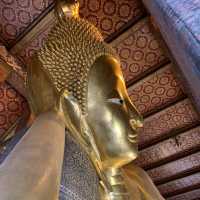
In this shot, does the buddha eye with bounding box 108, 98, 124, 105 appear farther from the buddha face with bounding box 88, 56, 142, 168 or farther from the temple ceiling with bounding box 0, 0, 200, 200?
the temple ceiling with bounding box 0, 0, 200, 200

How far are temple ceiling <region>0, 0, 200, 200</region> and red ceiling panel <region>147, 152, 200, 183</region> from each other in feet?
0.06

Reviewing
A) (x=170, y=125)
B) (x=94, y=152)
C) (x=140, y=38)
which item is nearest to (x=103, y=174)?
(x=94, y=152)

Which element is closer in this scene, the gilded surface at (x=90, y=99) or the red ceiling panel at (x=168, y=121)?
the gilded surface at (x=90, y=99)

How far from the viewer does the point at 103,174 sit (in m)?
1.25

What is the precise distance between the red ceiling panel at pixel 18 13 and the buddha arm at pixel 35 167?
0.84m

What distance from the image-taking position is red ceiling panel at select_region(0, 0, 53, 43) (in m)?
1.54

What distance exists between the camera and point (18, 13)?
5.15 feet

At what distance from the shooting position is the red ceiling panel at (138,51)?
1.66 meters

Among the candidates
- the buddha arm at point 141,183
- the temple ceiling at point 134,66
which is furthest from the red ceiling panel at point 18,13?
the buddha arm at point 141,183

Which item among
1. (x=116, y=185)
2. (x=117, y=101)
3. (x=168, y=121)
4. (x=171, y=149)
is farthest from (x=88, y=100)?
(x=171, y=149)

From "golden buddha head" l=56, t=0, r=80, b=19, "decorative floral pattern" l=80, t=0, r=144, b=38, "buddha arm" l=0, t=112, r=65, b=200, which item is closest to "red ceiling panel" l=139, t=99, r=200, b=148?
"decorative floral pattern" l=80, t=0, r=144, b=38

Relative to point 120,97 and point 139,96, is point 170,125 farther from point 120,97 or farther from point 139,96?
point 120,97

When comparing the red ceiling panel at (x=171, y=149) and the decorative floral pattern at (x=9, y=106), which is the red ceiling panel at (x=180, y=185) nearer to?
the red ceiling panel at (x=171, y=149)

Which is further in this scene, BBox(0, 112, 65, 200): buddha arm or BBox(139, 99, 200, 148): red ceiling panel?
BBox(139, 99, 200, 148): red ceiling panel
